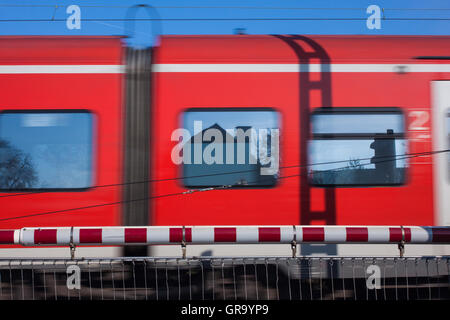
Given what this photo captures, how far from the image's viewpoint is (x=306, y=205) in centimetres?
464

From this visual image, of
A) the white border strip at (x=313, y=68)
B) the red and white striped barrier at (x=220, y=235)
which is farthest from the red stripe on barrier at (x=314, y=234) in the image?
the white border strip at (x=313, y=68)

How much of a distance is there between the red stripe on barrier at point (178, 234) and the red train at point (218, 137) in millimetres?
612

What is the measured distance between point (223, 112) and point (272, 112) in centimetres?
61

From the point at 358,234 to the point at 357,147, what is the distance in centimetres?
122

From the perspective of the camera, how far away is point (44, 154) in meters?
4.65

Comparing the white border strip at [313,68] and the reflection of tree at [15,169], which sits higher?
the white border strip at [313,68]

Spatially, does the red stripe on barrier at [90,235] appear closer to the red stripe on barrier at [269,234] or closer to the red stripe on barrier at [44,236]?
the red stripe on barrier at [44,236]

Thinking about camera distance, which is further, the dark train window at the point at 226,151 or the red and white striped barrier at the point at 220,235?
the dark train window at the point at 226,151

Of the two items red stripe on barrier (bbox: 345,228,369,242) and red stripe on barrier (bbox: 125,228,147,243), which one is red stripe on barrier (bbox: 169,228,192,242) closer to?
red stripe on barrier (bbox: 125,228,147,243)

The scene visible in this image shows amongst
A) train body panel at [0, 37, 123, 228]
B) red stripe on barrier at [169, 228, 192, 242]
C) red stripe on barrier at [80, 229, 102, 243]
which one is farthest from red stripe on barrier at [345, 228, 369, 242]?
train body panel at [0, 37, 123, 228]

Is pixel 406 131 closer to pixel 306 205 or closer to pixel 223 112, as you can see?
pixel 306 205

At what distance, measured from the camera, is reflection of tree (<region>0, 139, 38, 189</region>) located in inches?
182

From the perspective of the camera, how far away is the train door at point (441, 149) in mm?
4656

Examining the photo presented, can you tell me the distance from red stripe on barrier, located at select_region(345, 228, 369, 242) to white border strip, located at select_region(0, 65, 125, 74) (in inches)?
128
